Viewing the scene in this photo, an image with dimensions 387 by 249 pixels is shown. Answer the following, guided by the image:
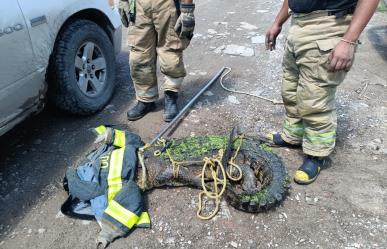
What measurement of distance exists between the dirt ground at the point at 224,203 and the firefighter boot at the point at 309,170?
0.06m

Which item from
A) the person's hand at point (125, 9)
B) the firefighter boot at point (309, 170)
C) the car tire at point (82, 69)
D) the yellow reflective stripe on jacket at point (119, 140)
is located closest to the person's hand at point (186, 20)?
the person's hand at point (125, 9)

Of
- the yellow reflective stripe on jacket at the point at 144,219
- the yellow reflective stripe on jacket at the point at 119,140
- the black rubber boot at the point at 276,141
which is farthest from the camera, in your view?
the black rubber boot at the point at 276,141

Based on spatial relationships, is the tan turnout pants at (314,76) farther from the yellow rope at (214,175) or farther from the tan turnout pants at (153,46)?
the tan turnout pants at (153,46)

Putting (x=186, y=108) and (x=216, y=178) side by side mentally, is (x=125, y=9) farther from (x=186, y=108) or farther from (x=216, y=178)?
(x=216, y=178)

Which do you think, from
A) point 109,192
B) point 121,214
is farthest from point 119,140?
point 121,214

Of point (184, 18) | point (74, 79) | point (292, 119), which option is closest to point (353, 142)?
point (292, 119)

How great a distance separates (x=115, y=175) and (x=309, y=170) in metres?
1.42

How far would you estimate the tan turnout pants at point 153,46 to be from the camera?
3.20 metres

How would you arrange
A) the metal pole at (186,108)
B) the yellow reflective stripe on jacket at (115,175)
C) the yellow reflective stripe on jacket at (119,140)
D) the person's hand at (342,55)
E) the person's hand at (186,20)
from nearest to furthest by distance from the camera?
the person's hand at (342,55) → the yellow reflective stripe on jacket at (115,175) → the yellow reflective stripe on jacket at (119,140) → the person's hand at (186,20) → the metal pole at (186,108)

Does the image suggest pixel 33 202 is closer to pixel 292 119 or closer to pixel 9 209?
pixel 9 209

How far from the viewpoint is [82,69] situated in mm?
3453

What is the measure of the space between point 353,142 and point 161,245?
75.5 inches

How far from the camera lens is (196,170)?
2.74 metres

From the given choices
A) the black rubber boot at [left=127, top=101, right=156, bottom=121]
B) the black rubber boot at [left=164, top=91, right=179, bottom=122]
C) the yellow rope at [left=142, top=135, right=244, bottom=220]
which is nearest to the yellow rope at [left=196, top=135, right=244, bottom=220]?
the yellow rope at [left=142, top=135, right=244, bottom=220]
